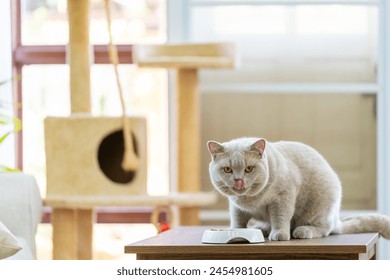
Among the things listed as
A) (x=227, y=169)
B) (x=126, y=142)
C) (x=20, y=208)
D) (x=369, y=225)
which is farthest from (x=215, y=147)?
(x=126, y=142)

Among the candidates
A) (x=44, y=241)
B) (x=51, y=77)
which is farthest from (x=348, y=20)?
(x=44, y=241)

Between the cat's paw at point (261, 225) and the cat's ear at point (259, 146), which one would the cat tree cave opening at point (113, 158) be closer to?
the cat's paw at point (261, 225)

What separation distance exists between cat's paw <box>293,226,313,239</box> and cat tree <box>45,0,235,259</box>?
54.6 inches

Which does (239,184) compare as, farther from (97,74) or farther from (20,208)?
(97,74)

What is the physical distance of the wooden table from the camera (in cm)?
145

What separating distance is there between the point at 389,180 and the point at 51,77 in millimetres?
1460

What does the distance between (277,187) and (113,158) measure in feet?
5.69

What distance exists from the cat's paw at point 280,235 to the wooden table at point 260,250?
0.07 feet

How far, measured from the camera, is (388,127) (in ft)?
10.8

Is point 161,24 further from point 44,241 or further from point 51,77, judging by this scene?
point 44,241

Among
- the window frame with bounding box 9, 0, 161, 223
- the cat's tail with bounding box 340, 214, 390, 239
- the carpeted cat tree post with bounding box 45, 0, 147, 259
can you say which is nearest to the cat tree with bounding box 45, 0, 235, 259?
the carpeted cat tree post with bounding box 45, 0, 147, 259

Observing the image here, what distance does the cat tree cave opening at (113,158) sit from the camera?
3180 millimetres

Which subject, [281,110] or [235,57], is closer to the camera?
[235,57]

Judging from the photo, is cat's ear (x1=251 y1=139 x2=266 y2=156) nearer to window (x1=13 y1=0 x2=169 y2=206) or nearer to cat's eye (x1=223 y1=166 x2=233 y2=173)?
cat's eye (x1=223 y1=166 x2=233 y2=173)
